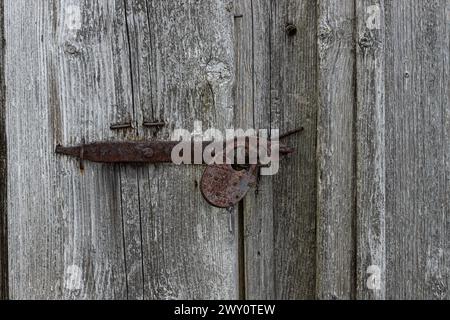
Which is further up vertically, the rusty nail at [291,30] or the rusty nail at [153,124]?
the rusty nail at [291,30]

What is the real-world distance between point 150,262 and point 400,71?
661 mm

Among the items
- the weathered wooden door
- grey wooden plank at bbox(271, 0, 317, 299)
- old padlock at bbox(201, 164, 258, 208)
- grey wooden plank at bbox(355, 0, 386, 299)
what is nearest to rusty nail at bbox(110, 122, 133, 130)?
the weathered wooden door

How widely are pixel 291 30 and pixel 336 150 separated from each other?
0.28 m

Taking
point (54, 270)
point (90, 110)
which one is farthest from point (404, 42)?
point (54, 270)

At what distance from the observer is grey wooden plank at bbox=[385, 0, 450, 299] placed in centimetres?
108

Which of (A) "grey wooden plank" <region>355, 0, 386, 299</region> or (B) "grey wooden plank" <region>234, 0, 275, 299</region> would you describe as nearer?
(A) "grey wooden plank" <region>355, 0, 386, 299</region>

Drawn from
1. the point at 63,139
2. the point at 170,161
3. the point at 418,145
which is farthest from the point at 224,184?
the point at 418,145

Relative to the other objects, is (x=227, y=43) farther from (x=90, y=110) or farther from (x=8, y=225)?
(x=8, y=225)

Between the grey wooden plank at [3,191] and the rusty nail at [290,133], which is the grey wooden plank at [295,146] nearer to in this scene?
the rusty nail at [290,133]

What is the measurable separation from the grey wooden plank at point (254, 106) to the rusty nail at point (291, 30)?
42 millimetres

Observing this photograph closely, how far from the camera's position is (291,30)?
1.10 meters

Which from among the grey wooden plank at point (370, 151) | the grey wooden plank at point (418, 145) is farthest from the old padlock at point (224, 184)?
the grey wooden plank at point (418, 145)

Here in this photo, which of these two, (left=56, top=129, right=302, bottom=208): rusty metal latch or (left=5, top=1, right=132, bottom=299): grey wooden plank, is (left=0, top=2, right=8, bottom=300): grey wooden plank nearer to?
(left=5, top=1, right=132, bottom=299): grey wooden plank

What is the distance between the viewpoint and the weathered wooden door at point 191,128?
1001 millimetres
